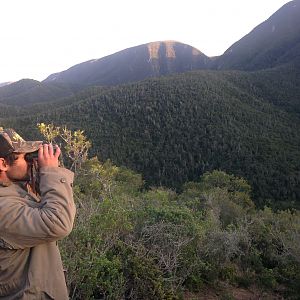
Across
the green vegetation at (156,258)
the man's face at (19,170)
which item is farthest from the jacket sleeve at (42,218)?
the green vegetation at (156,258)

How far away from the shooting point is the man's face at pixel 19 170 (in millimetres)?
1745

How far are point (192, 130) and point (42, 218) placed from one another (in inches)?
2053

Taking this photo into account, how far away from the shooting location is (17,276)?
1652 millimetres

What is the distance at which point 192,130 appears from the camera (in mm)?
53344

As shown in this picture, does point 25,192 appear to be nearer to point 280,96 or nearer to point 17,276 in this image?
point 17,276

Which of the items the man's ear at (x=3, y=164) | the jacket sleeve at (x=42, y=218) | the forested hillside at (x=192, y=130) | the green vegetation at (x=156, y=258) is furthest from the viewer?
the forested hillside at (x=192, y=130)

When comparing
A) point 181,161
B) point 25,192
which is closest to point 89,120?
point 181,161

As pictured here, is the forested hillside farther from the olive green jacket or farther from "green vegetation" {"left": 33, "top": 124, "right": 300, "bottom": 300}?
the olive green jacket

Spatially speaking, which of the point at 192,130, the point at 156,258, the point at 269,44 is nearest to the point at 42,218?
the point at 156,258

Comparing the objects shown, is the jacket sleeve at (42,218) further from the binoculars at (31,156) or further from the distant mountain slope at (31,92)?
the distant mountain slope at (31,92)

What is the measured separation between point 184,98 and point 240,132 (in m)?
12.0

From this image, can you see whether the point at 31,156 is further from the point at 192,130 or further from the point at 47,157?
the point at 192,130

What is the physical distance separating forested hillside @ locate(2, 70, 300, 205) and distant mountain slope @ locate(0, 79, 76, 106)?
267 ft

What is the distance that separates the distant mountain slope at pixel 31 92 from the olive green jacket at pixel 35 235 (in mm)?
139697
